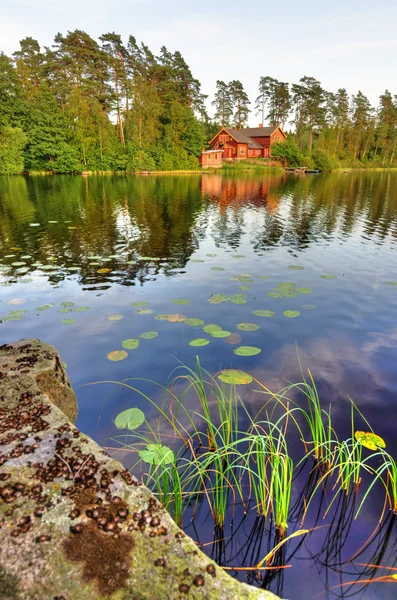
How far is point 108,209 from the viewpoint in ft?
73.8

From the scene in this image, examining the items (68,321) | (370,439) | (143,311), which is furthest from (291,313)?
(68,321)

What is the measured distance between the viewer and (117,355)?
609 centimetres

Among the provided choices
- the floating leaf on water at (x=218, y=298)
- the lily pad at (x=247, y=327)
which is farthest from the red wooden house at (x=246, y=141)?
the lily pad at (x=247, y=327)

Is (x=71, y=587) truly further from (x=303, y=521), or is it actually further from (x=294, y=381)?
(x=294, y=381)

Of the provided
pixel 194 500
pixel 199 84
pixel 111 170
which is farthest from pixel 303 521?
pixel 199 84

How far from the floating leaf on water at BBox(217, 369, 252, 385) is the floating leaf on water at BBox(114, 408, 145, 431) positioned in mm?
1395

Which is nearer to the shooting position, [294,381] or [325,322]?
[294,381]

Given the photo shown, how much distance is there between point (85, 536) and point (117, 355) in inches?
170

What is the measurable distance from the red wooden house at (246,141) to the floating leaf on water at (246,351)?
71.9 meters

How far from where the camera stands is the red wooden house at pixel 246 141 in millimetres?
71312

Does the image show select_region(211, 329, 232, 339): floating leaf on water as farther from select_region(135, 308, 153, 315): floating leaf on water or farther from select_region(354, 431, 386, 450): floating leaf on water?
select_region(354, 431, 386, 450): floating leaf on water

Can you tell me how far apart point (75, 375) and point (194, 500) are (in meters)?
3.04

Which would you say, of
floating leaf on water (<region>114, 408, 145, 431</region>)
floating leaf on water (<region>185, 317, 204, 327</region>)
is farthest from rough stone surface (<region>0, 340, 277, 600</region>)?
floating leaf on water (<region>185, 317, 204, 327</region>)

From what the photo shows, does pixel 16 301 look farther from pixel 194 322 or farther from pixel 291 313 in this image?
pixel 291 313
